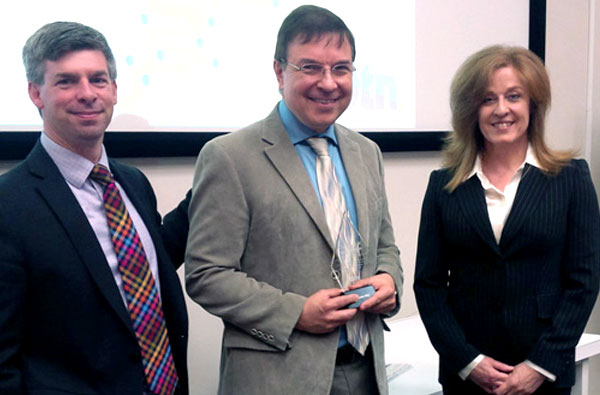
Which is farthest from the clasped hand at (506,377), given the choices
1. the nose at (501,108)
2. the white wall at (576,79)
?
the white wall at (576,79)

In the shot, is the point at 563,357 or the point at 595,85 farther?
the point at 595,85

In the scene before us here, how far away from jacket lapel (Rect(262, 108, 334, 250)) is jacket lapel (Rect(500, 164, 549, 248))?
501mm

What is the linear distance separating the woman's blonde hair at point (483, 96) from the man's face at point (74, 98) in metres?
0.96

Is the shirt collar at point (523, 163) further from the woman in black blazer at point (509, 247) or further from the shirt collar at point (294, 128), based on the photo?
the shirt collar at point (294, 128)

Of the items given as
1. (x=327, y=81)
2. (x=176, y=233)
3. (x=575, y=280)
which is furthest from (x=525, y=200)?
(x=176, y=233)

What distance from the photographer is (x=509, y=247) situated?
156 cm

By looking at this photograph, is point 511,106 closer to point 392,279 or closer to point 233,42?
point 392,279

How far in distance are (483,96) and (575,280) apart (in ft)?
1.80

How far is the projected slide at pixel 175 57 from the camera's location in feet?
5.65

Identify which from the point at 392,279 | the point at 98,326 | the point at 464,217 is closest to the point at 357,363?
the point at 392,279

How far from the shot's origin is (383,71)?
2.69 metres

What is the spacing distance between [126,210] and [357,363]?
2.17 ft

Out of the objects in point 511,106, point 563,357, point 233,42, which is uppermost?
point 233,42

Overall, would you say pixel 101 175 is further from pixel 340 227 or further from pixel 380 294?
pixel 380 294
